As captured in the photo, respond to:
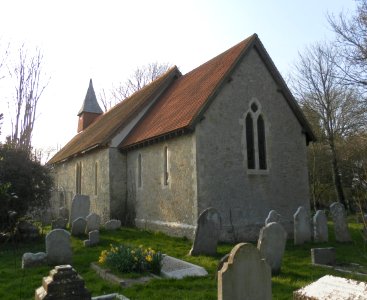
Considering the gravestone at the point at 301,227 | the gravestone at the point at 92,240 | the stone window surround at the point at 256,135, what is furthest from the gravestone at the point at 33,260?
the stone window surround at the point at 256,135

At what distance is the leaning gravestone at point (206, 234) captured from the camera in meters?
10.6

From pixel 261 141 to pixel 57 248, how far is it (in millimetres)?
8768

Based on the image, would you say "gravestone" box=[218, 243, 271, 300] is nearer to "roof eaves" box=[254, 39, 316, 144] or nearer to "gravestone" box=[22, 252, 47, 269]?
"gravestone" box=[22, 252, 47, 269]

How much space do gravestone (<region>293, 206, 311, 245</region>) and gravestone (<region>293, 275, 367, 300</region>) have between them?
1012cm

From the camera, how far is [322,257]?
976 cm

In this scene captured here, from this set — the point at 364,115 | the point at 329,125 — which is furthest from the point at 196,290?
the point at 329,125

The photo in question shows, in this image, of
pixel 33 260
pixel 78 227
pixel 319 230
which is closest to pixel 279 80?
pixel 319 230

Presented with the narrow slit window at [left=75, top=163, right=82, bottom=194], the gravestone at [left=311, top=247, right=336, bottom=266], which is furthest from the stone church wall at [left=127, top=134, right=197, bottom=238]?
the narrow slit window at [left=75, top=163, right=82, bottom=194]

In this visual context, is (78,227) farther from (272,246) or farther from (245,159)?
(272,246)

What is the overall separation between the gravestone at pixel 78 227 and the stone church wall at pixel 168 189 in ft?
9.52

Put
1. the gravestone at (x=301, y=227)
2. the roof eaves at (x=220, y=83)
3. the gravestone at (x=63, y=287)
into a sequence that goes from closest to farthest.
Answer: the gravestone at (x=63, y=287) < the gravestone at (x=301, y=227) < the roof eaves at (x=220, y=83)

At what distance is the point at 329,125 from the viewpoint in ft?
92.4

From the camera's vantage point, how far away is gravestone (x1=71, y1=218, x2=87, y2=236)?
14516 mm

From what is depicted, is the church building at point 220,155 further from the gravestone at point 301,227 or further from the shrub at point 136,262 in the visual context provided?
the shrub at point 136,262
